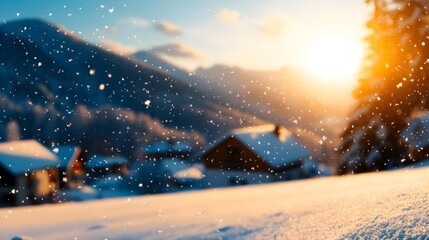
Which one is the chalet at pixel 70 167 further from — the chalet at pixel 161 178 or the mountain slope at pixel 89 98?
the mountain slope at pixel 89 98

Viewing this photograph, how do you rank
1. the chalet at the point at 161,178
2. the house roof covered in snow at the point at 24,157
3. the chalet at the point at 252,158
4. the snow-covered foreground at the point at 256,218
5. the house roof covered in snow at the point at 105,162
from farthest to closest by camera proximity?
the house roof covered in snow at the point at 105,162, the chalet at the point at 161,178, the chalet at the point at 252,158, the house roof covered in snow at the point at 24,157, the snow-covered foreground at the point at 256,218

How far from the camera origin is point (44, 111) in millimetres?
106812

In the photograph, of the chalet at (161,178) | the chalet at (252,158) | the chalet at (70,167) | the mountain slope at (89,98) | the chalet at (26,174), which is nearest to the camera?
the chalet at (26,174)

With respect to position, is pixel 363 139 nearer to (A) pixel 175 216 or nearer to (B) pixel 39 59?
(A) pixel 175 216

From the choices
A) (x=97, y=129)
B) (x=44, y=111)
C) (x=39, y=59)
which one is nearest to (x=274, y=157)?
(x=97, y=129)

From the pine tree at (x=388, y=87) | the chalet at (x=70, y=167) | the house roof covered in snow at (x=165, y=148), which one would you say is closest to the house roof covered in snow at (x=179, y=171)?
the chalet at (x=70, y=167)

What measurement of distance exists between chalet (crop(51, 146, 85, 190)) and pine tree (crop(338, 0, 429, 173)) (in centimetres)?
3450

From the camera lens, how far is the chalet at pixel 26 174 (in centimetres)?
2722

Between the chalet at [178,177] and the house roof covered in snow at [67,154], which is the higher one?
the house roof covered in snow at [67,154]

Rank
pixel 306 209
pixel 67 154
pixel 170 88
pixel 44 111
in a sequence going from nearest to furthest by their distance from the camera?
pixel 306 209, pixel 67 154, pixel 44 111, pixel 170 88

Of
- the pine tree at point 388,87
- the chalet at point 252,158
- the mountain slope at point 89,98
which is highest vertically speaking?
the mountain slope at point 89,98

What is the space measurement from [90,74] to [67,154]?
118 metres

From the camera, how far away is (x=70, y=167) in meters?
43.3

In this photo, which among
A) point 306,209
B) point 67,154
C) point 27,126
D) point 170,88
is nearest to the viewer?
point 306,209
